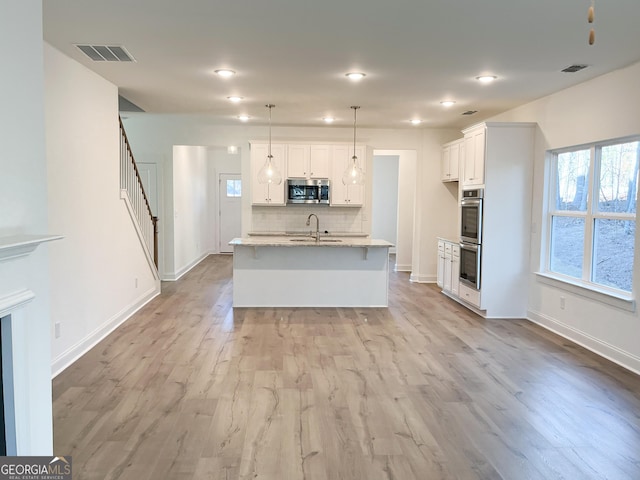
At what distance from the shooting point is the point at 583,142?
16.1ft

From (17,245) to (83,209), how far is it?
113 inches

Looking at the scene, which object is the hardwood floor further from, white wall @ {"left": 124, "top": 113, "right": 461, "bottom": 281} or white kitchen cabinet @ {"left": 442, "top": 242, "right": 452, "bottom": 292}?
white wall @ {"left": 124, "top": 113, "right": 461, "bottom": 281}

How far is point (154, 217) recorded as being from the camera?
7.97 metres

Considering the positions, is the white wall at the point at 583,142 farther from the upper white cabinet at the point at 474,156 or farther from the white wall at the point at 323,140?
the white wall at the point at 323,140

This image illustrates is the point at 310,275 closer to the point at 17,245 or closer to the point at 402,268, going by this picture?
the point at 402,268

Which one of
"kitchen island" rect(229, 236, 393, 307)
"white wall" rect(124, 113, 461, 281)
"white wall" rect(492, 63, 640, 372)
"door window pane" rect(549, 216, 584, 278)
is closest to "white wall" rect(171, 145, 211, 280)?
"white wall" rect(124, 113, 461, 281)

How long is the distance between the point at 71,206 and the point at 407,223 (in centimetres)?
691

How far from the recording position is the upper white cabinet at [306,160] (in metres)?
7.90

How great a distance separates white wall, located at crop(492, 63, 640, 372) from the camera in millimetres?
4250

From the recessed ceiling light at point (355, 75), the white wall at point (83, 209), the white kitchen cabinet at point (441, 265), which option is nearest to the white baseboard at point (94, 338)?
the white wall at point (83, 209)

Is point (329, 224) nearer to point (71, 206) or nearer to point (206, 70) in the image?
point (206, 70)

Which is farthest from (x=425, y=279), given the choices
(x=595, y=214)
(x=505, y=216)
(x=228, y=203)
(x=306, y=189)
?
(x=228, y=203)

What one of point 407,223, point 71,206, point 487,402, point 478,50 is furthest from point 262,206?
point 487,402

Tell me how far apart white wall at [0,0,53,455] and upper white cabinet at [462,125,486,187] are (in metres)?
5.07
